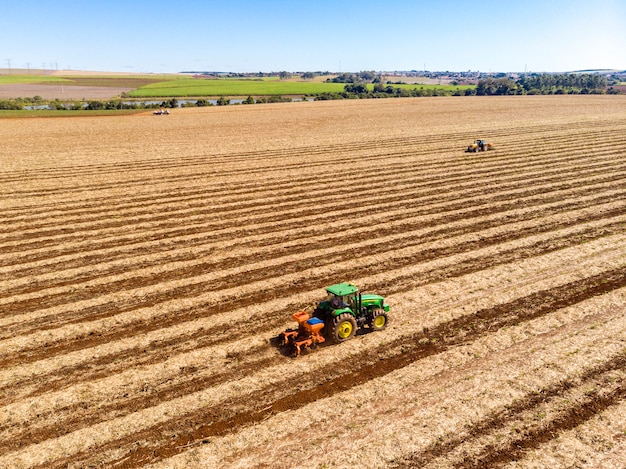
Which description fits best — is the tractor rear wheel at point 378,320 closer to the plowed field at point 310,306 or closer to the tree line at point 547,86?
the plowed field at point 310,306

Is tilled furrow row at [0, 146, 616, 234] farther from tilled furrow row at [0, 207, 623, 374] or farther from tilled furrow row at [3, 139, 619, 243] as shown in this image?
tilled furrow row at [0, 207, 623, 374]

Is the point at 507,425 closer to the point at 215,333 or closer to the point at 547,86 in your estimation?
the point at 215,333

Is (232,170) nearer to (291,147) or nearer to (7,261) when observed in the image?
(291,147)

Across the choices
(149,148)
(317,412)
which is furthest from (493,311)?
(149,148)

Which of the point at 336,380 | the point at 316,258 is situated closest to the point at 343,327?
the point at 336,380

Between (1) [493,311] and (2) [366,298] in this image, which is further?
(1) [493,311]

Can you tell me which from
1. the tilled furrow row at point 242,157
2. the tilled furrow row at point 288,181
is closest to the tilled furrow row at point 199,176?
the tilled furrow row at point 288,181

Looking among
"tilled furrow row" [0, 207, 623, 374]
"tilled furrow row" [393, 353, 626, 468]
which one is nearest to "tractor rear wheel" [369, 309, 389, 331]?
"tilled furrow row" [0, 207, 623, 374]

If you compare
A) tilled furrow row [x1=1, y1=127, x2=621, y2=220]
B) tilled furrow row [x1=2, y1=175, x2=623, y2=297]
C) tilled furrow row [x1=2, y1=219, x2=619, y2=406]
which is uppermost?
tilled furrow row [x1=1, y1=127, x2=621, y2=220]
